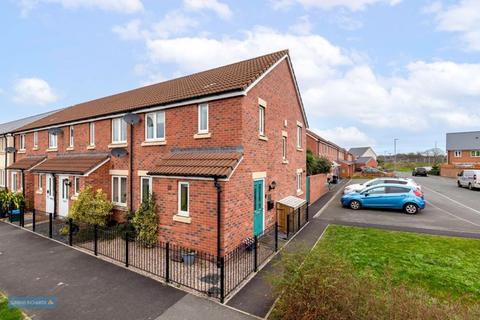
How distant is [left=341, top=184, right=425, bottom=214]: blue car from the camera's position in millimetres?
15008

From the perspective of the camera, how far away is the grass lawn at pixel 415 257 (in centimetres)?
643

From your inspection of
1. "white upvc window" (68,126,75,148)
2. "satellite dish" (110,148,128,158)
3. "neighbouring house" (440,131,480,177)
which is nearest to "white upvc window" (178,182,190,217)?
"satellite dish" (110,148,128,158)

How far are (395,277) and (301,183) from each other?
413 inches

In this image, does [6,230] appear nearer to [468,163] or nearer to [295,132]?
[295,132]

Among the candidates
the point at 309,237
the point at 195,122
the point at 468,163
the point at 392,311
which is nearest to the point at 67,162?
the point at 195,122

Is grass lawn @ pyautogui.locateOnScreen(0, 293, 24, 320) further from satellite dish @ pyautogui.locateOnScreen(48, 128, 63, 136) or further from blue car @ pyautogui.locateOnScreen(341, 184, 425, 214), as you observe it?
blue car @ pyautogui.locateOnScreen(341, 184, 425, 214)

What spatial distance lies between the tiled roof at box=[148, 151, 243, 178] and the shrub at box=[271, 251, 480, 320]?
385 cm

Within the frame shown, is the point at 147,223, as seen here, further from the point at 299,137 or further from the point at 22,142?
the point at 22,142

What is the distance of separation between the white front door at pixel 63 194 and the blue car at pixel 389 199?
17.1 meters

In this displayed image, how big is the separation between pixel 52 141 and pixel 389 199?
74.6ft

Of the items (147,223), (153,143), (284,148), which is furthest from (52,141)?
(284,148)

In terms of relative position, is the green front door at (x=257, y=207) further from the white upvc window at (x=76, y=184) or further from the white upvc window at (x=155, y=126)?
the white upvc window at (x=76, y=184)

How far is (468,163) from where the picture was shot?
158 feet

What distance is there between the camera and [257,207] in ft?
33.7
